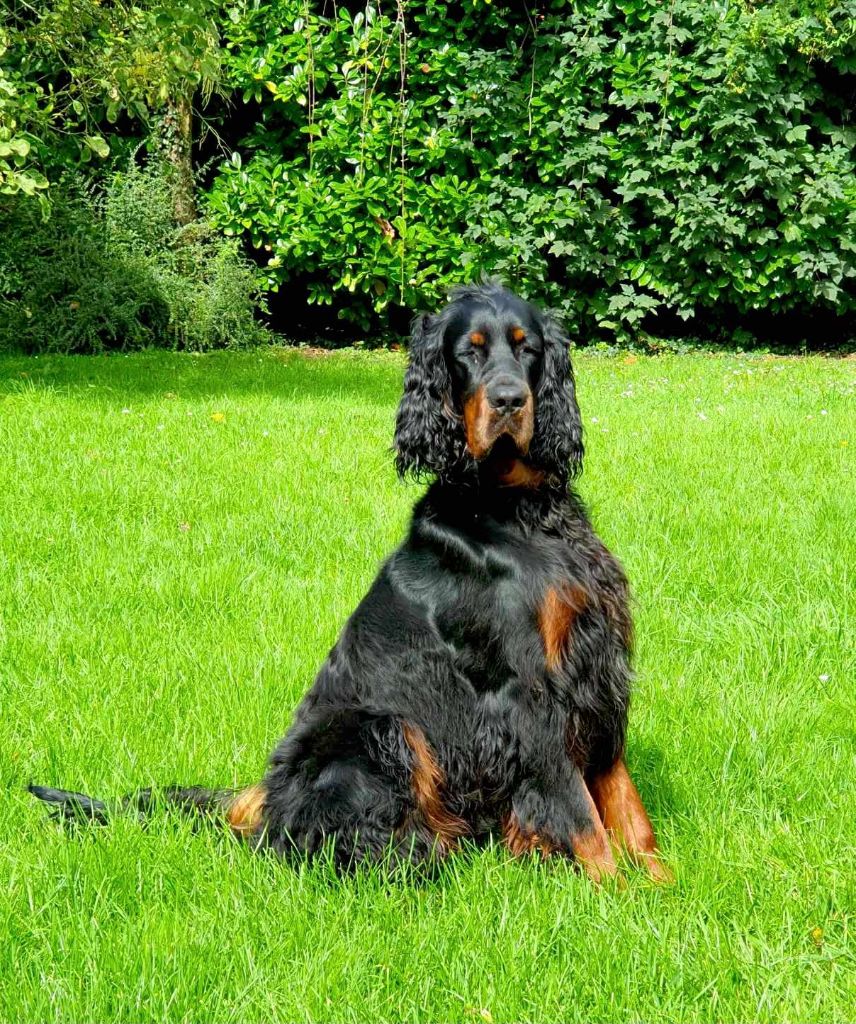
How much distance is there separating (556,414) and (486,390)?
0.84 feet

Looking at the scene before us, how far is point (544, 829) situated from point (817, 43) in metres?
11.4

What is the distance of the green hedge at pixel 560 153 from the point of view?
12.1 meters

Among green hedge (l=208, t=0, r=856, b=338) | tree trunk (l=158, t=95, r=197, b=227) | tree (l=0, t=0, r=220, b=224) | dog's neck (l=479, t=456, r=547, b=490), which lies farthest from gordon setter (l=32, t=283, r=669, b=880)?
tree trunk (l=158, t=95, r=197, b=227)

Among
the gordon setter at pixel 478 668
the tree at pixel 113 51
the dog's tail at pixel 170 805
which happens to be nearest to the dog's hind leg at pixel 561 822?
the gordon setter at pixel 478 668

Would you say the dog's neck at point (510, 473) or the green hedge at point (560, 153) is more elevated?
the green hedge at point (560, 153)

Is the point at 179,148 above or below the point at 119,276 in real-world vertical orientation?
above

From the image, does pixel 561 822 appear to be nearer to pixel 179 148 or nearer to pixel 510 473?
pixel 510 473

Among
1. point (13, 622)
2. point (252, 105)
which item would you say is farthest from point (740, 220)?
point (13, 622)

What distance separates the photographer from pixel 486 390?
2.99 metres

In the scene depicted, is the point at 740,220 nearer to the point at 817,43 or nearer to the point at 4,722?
the point at 817,43

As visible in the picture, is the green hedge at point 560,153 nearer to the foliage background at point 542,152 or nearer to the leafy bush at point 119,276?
the foliage background at point 542,152

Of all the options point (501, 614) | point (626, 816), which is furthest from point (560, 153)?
point (626, 816)

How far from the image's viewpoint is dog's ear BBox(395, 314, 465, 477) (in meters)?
3.13

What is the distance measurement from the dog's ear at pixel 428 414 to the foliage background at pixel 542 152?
9.32 m
